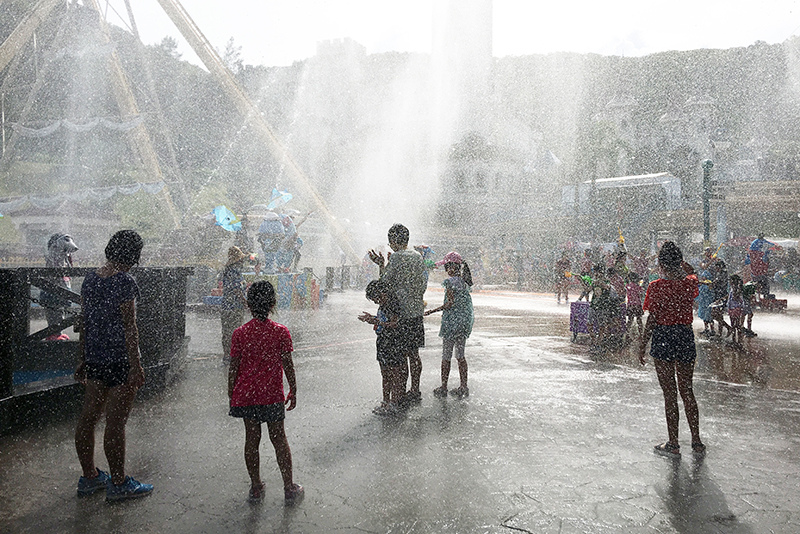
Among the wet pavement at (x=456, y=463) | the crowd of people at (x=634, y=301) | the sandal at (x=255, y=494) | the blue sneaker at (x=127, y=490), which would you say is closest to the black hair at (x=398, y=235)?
the wet pavement at (x=456, y=463)

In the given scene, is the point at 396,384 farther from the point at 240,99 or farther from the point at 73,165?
the point at 73,165

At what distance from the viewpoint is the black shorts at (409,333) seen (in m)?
5.01

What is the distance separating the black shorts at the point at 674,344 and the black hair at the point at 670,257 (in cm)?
50

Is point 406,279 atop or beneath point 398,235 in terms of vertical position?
beneath

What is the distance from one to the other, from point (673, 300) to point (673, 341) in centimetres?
34

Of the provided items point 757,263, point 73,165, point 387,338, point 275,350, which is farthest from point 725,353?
point 73,165

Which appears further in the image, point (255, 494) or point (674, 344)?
point (674, 344)

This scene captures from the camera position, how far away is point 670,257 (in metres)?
4.26

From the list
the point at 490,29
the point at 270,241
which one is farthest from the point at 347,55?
the point at 270,241

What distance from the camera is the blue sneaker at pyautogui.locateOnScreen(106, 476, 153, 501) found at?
3186 mm

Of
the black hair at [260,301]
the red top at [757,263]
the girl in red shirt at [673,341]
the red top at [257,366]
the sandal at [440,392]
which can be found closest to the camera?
the red top at [257,366]

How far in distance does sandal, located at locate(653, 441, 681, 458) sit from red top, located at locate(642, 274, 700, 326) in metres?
0.96

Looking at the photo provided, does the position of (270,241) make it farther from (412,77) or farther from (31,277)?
(412,77)

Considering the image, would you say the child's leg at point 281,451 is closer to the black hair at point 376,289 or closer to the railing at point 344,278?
the black hair at point 376,289
